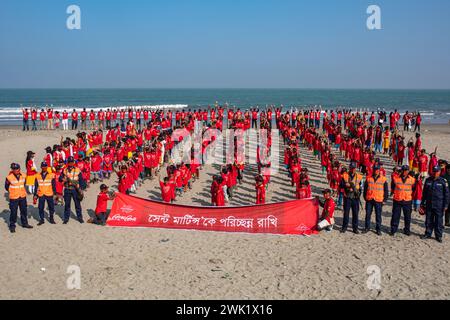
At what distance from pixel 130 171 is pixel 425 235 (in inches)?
373

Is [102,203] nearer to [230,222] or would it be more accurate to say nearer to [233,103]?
[230,222]

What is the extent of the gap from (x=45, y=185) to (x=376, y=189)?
8.99m

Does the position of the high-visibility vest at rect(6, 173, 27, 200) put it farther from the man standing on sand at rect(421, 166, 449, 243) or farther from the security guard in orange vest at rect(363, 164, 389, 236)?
the man standing on sand at rect(421, 166, 449, 243)

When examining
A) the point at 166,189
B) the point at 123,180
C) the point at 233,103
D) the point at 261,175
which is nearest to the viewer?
the point at 166,189

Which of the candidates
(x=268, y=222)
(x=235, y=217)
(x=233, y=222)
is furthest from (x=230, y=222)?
(x=268, y=222)

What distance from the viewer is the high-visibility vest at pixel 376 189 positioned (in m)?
10.9

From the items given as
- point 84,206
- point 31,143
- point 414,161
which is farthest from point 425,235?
point 31,143

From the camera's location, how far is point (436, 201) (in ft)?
34.3

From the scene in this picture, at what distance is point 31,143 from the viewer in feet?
81.0

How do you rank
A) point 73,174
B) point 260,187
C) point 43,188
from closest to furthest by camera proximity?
1. point 43,188
2. point 73,174
3. point 260,187

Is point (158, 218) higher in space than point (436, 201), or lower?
lower

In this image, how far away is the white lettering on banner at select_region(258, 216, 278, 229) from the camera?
36.2 ft

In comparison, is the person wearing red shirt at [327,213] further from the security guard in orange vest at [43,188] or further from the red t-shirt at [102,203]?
the security guard in orange vest at [43,188]

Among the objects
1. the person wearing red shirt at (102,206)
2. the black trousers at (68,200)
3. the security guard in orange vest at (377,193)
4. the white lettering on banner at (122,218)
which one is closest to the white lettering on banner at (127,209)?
the white lettering on banner at (122,218)
